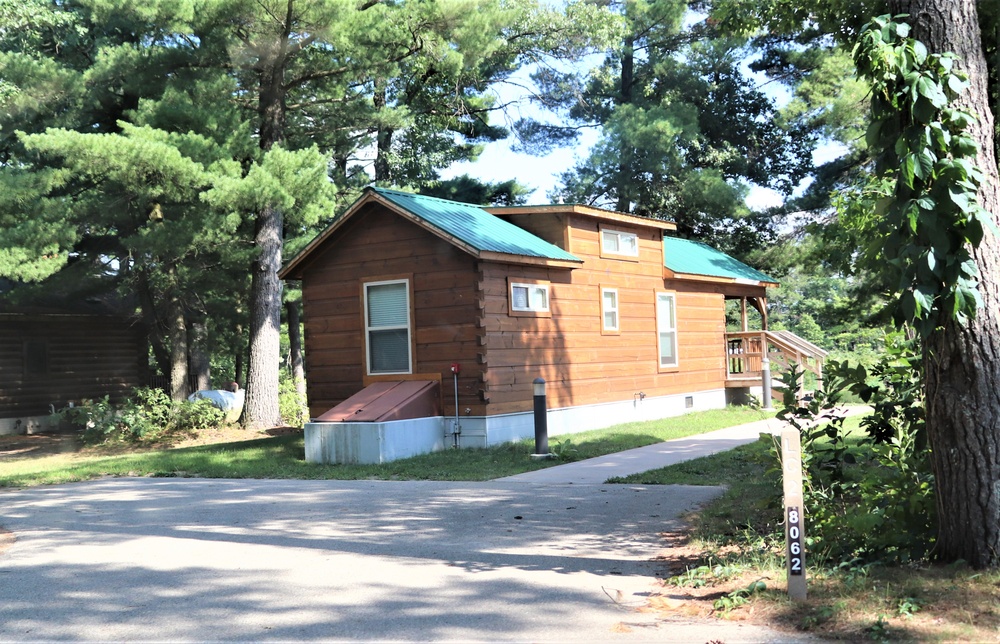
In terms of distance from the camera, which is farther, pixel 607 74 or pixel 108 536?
pixel 607 74

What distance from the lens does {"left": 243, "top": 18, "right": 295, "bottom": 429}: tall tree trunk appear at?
22.2 meters

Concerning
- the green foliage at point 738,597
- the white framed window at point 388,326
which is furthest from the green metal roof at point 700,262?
the green foliage at point 738,597

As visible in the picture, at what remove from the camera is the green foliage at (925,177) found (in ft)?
18.6

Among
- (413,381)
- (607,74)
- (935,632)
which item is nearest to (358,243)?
(413,381)

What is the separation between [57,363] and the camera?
2945 centimetres

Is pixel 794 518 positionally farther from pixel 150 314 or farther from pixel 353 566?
pixel 150 314

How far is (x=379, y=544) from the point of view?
8391mm

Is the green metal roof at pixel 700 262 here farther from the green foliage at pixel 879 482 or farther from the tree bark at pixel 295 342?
the green foliage at pixel 879 482

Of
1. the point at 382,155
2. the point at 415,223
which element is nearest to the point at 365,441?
the point at 415,223

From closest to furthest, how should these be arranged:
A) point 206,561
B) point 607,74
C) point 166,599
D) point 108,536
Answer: point 166,599
point 206,561
point 108,536
point 607,74

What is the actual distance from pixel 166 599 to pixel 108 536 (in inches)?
122

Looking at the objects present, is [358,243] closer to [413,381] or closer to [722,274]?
[413,381]

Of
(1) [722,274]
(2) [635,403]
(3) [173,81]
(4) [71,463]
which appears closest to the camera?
(4) [71,463]

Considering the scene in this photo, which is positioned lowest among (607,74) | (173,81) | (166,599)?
(166,599)
